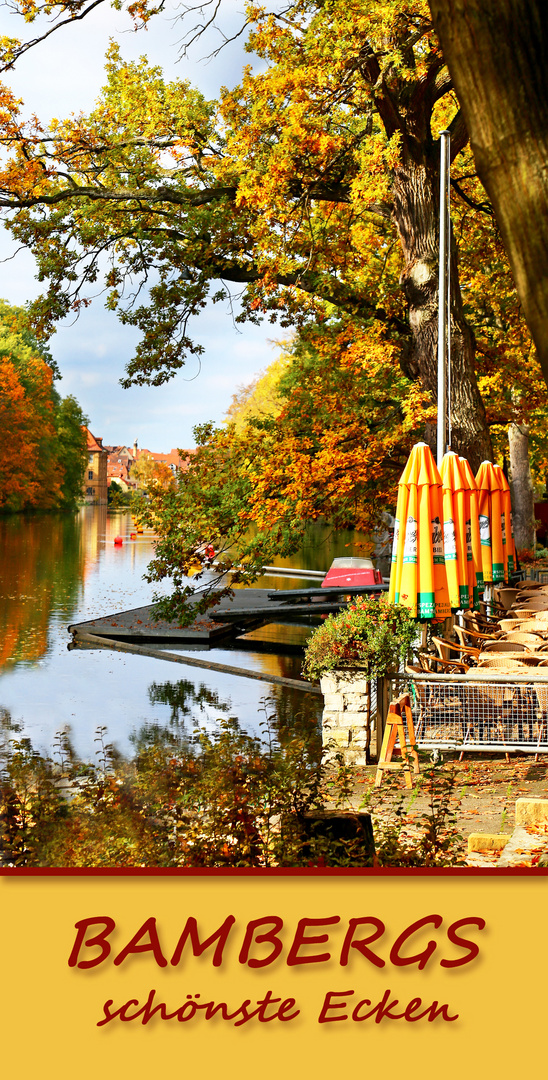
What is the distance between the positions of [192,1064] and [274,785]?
5.50 feet

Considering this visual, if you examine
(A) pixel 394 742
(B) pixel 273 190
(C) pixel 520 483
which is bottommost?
(A) pixel 394 742

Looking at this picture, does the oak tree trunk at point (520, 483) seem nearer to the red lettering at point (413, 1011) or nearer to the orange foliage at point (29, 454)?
the orange foliage at point (29, 454)

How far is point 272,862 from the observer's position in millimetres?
5027

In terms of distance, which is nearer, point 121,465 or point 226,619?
point 121,465

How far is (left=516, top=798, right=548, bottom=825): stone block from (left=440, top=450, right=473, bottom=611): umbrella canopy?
7.79ft

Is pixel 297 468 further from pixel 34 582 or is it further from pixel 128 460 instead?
pixel 34 582

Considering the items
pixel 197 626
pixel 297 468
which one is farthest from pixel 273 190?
pixel 197 626

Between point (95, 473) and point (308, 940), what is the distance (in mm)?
19117

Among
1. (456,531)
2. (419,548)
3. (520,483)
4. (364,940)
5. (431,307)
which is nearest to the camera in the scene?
(364,940)

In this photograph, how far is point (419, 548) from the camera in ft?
27.7

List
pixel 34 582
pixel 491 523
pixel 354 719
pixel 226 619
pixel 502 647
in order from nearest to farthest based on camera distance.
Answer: pixel 354 719, pixel 491 523, pixel 502 647, pixel 226 619, pixel 34 582

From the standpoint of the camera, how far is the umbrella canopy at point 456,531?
852cm

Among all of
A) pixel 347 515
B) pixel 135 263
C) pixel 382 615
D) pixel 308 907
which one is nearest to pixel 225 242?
pixel 135 263

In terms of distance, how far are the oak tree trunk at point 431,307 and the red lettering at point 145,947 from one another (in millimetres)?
10005
